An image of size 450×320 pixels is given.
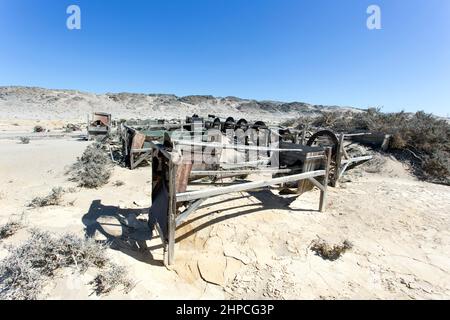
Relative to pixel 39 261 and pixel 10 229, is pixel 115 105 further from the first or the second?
pixel 39 261

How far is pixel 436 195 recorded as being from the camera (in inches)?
256

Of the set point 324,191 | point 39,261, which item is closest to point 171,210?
point 39,261

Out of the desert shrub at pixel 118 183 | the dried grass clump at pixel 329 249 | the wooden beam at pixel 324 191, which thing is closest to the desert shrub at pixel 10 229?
the desert shrub at pixel 118 183

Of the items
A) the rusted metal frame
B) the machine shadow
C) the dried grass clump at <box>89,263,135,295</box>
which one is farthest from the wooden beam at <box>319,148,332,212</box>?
the dried grass clump at <box>89,263,135,295</box>

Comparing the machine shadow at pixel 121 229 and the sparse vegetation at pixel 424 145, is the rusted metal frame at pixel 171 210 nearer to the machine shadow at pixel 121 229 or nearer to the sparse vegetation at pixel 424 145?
the machine shadow at pixel 121 229

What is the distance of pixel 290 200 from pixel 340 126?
1084 centimetres

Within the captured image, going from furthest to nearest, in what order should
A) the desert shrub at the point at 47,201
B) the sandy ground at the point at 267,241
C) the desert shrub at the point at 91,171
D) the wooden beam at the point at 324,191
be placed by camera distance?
the desert shrub at the point at 91,171 < the wooden beam at the point at 324,191 < the desert shrub at the point at 47,201 < the sandy ground at the point at 267,241

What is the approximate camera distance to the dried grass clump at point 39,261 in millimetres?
2379

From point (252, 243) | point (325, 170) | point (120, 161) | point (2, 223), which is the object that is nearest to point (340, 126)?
point (325, 170)

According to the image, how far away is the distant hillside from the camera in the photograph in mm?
34394

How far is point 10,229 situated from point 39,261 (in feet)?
4.50

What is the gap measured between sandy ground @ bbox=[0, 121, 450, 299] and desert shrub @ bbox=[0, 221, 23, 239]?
0.41ft

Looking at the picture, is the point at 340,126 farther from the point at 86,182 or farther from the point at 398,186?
the point at 86,182

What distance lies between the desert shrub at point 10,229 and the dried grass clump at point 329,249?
4.27 metres
